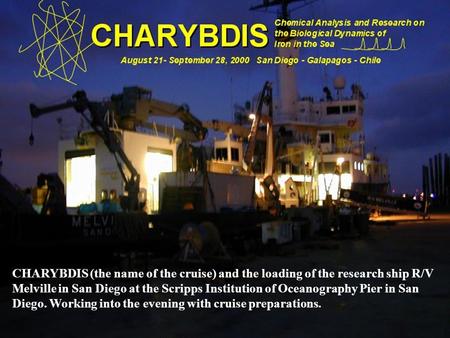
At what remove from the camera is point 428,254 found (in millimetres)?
15656

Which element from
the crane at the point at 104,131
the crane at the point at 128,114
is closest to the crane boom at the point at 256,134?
the crane at the point at 128,114

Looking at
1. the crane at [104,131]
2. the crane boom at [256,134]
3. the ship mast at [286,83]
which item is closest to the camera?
the crane at [104,131]

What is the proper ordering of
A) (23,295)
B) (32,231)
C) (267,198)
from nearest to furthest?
(23,295) → (32,231) → (267,198)

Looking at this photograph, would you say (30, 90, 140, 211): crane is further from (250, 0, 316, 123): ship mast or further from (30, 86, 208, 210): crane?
(250, 0, 316, 123): ship mast

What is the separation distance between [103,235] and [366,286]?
6.08m

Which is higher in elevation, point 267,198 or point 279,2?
point 279,2

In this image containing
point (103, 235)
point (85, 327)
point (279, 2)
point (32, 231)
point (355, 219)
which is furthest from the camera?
point (279, 2)

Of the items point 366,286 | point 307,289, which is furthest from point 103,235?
point 366,286

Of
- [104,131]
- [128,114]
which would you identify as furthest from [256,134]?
[104,131]

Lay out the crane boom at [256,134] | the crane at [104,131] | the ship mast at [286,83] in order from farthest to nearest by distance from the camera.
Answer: the ship mast at [286,83], the crane boom at [256,134], the crane at [104,131]

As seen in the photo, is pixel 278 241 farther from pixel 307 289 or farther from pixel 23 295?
pixel 23 295

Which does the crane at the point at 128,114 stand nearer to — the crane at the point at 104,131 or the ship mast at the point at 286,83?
the crane at the point at 104,131

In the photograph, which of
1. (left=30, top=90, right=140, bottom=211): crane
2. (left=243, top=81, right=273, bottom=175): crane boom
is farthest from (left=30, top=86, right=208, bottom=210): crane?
(left=243, top=81, right=273, bottom=175): crane boom

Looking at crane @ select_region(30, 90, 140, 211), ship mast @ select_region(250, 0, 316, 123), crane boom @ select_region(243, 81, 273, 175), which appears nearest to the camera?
crane @ select_region(30, 90, 140, 211)
